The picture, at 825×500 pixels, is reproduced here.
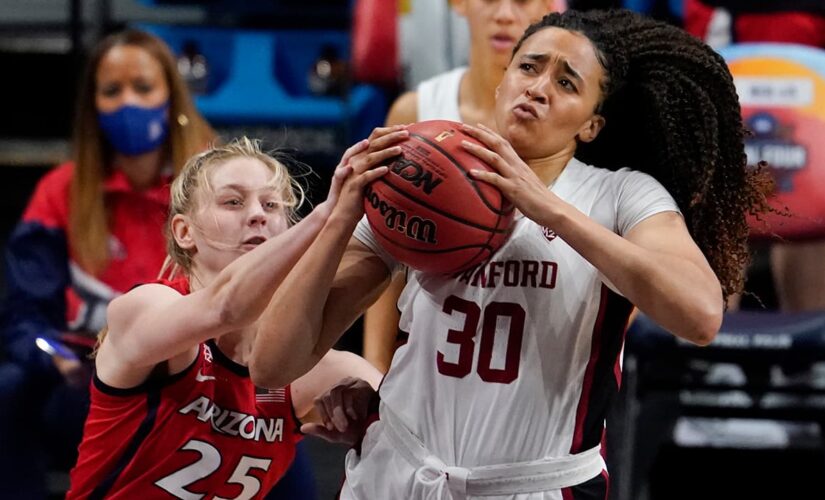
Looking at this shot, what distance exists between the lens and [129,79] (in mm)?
4770

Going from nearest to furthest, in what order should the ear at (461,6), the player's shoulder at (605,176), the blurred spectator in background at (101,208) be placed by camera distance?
1. the player's shoulder at (605,176)
2. the ear at (461,6)
3. the blurred spectator in background at (101,208)

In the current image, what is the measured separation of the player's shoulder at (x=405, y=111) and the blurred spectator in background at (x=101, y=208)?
87 cm

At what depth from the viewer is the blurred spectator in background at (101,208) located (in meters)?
4.65

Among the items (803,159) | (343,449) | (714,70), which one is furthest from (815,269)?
(714,70)

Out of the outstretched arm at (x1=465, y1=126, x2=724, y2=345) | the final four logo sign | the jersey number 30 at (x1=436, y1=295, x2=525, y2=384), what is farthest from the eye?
the final four logo sign

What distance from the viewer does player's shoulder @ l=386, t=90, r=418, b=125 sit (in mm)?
3961

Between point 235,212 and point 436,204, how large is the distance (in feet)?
2.34

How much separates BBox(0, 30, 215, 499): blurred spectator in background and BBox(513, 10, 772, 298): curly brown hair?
225cm

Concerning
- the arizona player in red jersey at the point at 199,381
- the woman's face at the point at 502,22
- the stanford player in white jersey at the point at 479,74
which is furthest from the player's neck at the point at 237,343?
the woman's face at the point at 502,22

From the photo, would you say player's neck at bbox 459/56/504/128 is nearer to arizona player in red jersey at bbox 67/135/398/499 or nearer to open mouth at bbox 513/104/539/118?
arizona player in red jersey at bbox 67/135/398/499

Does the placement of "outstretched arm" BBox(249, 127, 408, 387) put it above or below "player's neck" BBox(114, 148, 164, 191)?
above

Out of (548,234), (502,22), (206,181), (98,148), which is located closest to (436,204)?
(548,234)

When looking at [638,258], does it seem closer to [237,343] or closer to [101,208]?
[237,343]

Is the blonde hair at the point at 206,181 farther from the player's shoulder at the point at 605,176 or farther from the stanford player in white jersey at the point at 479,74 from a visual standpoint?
the stanford player in white jersey at the point at 479,74
